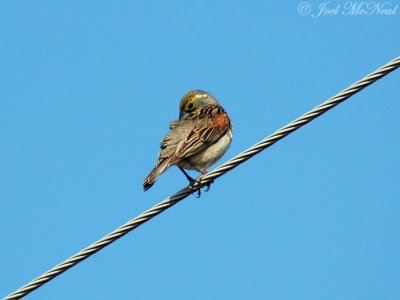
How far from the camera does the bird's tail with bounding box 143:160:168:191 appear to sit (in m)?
10.8

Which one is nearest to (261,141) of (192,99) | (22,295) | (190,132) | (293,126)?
(293,126)

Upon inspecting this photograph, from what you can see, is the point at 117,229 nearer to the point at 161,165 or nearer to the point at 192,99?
the point at 161,165

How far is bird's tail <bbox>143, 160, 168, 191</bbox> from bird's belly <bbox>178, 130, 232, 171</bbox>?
72cm

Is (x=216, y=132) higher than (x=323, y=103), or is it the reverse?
(x=216, y=132)

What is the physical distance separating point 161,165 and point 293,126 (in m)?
3.46

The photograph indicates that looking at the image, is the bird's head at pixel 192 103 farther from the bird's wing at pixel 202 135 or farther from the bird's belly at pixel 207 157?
the bird's belly at pixel 207 157

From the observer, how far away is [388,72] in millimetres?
8164

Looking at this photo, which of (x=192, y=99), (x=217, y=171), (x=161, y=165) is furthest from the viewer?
(x=192, y=99)

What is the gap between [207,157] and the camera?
40.7 ft

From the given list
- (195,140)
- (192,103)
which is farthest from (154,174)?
(192,103)

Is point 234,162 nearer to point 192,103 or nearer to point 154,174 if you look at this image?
point 154,174

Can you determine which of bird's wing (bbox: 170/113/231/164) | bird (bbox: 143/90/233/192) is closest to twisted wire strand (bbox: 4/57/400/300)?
bird (bbox: 143/90/233/192)

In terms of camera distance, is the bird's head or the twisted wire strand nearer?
the twisted wire strand

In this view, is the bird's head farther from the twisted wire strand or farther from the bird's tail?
the twisted wire strand
